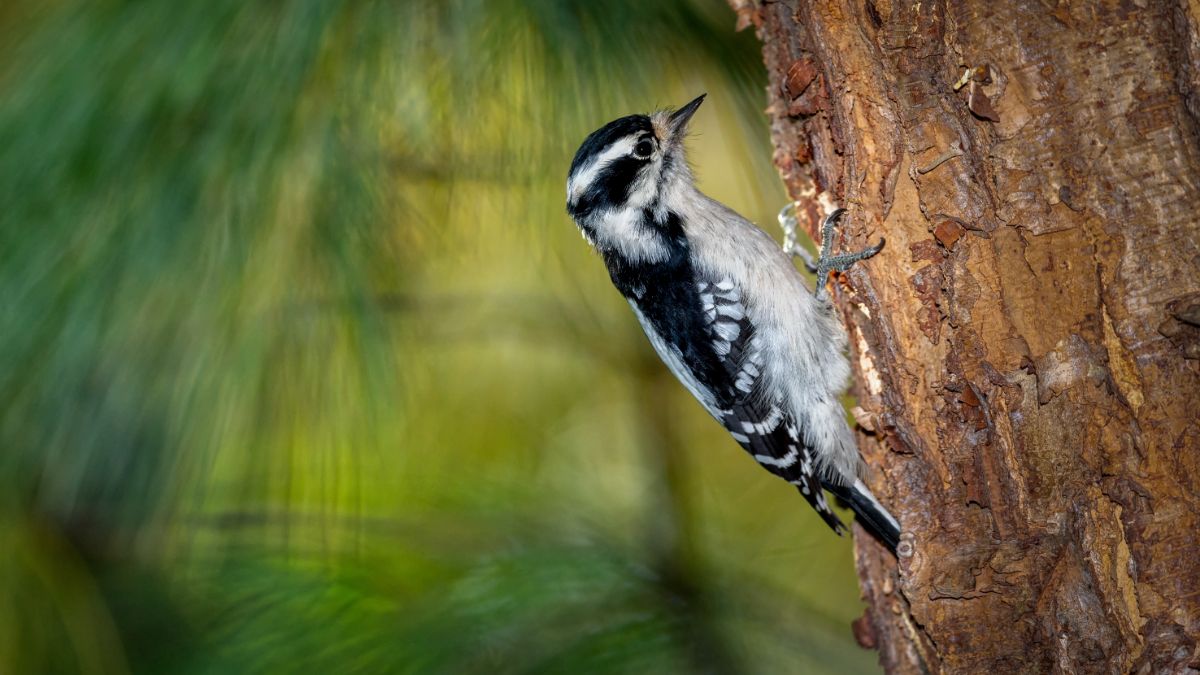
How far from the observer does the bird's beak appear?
1913mm

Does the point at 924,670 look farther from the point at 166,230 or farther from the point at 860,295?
the point at 166,230

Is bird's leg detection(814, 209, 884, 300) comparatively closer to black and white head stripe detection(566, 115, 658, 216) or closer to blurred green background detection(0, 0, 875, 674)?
blurred green background detection(0, 0, 875, 674)

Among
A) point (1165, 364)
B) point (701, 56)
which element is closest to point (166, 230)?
point (701, 56)

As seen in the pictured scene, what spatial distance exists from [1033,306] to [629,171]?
1065 millimetres

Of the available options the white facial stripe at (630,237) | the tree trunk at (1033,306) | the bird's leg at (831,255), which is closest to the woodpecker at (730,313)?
the white facial stripe at (630,237)

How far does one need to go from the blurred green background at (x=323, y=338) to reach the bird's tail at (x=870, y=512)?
32 cm

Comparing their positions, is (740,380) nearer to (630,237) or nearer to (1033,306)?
(630,237)

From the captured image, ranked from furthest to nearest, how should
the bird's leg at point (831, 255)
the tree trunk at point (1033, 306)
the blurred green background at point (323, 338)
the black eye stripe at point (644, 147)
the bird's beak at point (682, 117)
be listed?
the black eye stripe at point (644, 147) → the bird's beak at point (682, 117) → the bird's leg at point (831, 255) → the blurred green background at point (323, 338) → the tree trunk at point (1033, 306)

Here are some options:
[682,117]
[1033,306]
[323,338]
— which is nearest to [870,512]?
[1033,306]

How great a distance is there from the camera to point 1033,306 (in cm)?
137

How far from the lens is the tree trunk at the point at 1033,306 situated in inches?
49.5

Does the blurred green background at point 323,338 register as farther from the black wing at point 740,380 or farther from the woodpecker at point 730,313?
the black wing at point 740,380

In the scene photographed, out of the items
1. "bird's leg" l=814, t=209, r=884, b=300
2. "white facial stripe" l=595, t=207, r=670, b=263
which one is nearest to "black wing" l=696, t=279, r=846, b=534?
"white facial stripe" l=595, t=207, r=670, b=263

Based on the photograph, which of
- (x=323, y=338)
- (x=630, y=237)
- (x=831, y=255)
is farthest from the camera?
(x=630, y=237)
